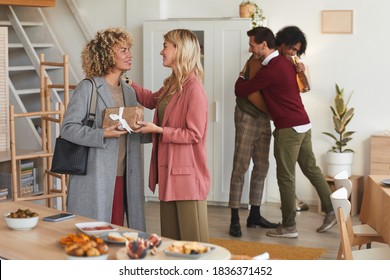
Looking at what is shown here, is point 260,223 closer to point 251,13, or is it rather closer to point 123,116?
point 251,13

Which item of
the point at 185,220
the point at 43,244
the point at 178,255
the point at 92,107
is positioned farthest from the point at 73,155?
the point at 178,255

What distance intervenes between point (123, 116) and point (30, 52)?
3.99 meters

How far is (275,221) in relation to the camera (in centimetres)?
773

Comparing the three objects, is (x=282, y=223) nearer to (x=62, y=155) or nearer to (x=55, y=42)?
(x=62, y=155)

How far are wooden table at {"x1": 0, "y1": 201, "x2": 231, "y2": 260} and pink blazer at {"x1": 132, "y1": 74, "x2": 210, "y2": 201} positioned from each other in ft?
2.41

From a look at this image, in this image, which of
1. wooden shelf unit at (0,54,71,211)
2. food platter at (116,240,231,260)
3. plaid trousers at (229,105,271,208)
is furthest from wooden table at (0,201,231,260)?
plaid trousers at (229,105,271,208)

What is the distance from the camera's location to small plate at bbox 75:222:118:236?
3783 mm

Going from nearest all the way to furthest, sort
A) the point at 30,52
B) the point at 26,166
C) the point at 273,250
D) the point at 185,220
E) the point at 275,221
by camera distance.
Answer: the point at 185,220, the point at 273,250, the point at 26,166, the point at 275,221, the point at 30,52

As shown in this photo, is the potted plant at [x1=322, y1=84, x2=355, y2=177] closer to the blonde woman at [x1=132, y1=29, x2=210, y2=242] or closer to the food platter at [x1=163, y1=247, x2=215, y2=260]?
the blonde woman at [x1=132, y1=29, x2=210, y2=242]

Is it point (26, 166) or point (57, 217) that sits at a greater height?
point (57, 217)

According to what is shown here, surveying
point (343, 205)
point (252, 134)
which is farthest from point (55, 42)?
point (343, 205)

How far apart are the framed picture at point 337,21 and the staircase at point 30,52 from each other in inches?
110

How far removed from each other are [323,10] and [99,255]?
17.7 feet

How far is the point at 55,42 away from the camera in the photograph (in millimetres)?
9062
